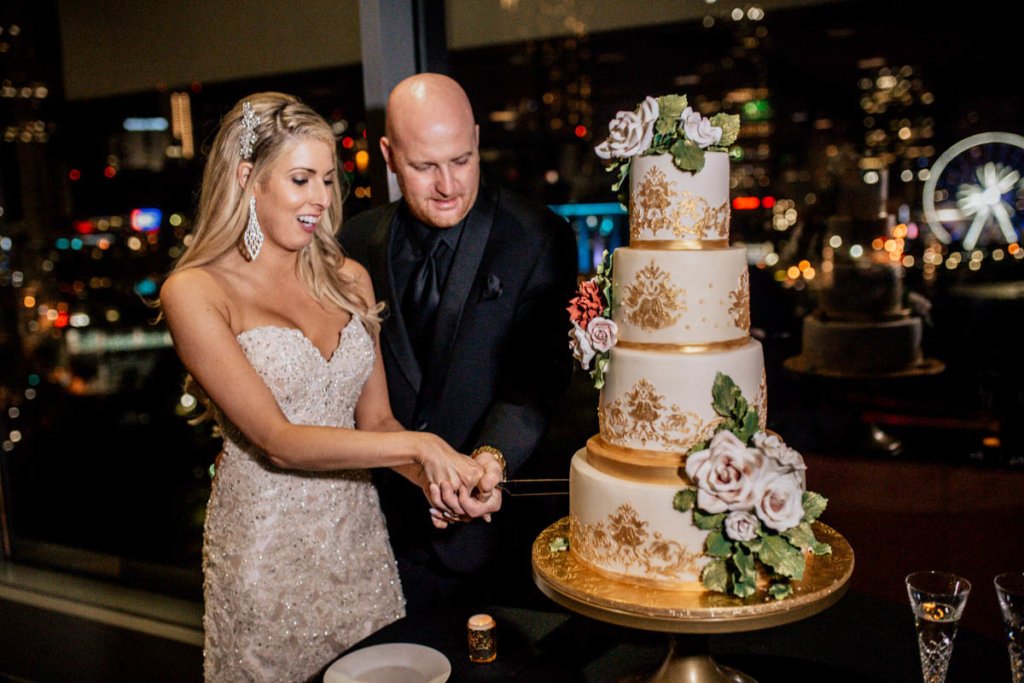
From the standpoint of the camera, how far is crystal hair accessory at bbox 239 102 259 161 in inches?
96.9

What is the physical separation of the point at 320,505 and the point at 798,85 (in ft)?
19.2

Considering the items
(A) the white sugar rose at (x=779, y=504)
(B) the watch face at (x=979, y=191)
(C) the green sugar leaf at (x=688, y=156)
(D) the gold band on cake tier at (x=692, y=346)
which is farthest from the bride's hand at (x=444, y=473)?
(B) the watch face at (x=979, y=191)

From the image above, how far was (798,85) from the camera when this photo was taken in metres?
7.01

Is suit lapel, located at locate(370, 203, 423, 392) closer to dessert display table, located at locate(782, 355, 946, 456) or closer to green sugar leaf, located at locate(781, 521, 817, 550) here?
green sugar leaf, located at locate(781, 521, 817, 550)

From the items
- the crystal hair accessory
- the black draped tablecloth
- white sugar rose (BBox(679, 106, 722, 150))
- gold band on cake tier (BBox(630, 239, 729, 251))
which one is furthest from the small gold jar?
the crystal hair accessory

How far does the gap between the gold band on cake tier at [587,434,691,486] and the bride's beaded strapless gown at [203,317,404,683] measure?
994 millimetres

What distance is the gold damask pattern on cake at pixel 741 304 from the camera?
5.98 ft

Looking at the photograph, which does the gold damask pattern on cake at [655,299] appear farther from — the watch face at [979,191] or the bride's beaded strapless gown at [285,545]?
the watch face at [979,191]

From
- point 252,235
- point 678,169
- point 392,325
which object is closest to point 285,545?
point 392,325

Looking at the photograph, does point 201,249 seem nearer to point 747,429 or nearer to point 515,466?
point 515,466

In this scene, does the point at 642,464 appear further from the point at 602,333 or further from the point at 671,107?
the point at 671,107

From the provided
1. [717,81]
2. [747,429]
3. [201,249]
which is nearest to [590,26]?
[717,81]

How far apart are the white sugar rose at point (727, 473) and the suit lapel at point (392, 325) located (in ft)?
4.51

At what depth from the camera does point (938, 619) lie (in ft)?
5.57
